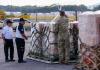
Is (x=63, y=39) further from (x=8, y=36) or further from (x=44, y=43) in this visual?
(x=8, y=36)

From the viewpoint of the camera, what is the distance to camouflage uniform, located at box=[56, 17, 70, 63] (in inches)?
635

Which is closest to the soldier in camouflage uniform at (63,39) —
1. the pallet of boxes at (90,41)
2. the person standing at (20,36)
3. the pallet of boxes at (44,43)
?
the pallet of boxes at (44,43)

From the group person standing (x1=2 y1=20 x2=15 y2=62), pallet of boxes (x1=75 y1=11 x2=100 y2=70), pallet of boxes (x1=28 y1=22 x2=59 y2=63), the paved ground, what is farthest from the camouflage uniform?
pallet of boxes (x1=75 y1=11 x2=100 y2=70)

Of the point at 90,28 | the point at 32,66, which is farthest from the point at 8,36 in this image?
the point at 90,28

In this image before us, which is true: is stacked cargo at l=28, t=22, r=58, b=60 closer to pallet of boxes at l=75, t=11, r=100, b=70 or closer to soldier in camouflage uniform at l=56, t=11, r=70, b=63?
soldier in camouflage uniform at l=56, t=11, r=70, b=63

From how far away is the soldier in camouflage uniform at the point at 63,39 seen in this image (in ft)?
52.9

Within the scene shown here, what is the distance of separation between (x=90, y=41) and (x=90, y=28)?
0.39 metres

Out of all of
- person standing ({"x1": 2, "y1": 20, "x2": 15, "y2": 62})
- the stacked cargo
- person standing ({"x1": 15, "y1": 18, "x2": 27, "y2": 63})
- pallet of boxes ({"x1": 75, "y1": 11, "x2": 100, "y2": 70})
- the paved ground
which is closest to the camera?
pallet of boxes ({"x1": 75, "y1": 11, "x2": 100, "y2": 70})

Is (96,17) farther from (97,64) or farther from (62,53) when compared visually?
(62,53)

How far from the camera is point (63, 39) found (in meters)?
16.1

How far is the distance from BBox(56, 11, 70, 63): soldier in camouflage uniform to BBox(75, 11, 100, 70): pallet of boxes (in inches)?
A: 90.9

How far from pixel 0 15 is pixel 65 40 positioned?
35.0 metres

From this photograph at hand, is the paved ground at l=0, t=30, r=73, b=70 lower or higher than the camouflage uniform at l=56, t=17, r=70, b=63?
lower

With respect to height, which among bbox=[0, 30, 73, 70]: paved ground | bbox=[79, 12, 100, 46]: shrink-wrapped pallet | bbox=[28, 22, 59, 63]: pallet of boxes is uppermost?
bbox=[79, 12, 100, 46]: shrink-wrapped pallet
